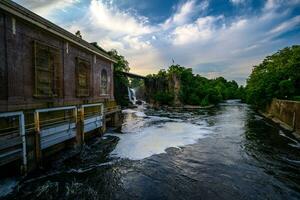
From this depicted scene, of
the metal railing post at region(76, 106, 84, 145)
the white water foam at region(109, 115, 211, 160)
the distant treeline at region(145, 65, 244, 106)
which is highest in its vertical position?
the distant treeline at region(145, 65, 244, 106)

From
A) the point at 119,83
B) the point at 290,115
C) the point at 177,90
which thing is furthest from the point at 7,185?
the point at 177,90

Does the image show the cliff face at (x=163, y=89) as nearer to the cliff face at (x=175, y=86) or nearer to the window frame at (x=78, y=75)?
the cliff face at (x=175, y=86)

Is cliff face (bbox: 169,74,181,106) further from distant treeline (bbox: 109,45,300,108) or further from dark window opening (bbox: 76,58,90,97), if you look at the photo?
dark window opening (bbox: 76,58,90,97)

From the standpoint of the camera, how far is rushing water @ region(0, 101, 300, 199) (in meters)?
5.53

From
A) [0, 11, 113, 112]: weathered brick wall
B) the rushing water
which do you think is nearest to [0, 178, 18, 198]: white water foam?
the rushing water

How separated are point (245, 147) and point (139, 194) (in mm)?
6995

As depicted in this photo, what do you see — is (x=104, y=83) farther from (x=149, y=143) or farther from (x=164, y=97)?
(x=164, y=97)

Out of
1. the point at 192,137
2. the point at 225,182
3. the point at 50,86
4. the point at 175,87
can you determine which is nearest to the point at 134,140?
the point at 192,137

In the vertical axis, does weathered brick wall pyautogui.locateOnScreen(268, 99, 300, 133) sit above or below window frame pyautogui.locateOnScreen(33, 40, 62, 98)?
below

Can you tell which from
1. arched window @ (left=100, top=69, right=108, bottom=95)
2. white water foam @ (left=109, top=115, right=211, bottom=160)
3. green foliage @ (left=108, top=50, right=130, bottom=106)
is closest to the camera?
white water foam @ (left=109, top=115, right=211, bottom=160)

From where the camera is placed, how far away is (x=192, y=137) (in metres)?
12.5

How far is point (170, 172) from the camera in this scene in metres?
6.95

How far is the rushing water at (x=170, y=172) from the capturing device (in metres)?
5.53

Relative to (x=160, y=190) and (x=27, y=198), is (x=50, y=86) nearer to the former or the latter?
(x=27, y=198)
